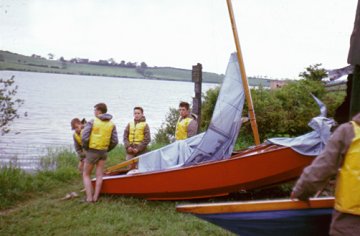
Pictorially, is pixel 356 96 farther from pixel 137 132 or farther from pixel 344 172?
pixel 137 132

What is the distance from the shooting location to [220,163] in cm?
687

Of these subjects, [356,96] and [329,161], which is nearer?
[329,161]

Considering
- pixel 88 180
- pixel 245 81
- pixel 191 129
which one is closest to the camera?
pixel 88 180

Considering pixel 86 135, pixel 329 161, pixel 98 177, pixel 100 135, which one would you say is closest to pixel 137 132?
pixel 98 177

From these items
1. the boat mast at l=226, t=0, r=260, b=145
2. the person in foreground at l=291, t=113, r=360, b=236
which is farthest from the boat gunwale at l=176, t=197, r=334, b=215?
the boat mast at l=226, t=0, r=260, b=145

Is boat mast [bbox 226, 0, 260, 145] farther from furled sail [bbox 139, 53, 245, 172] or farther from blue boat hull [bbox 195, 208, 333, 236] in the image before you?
blue boat hull [bbox 195, 208, 333, 236]

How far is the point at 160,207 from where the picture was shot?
7.07m

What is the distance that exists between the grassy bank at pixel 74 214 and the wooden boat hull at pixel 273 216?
1964mm

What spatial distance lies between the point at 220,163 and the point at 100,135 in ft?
6.44

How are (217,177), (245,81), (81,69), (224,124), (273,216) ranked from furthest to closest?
(81,69)
(245,81)
(224,124)
(217,177)
(273,216)

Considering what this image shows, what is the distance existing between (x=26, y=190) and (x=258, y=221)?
19.1 ft

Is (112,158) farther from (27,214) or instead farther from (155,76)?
(155,76)

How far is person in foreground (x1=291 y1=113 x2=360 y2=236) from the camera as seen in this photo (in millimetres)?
2920

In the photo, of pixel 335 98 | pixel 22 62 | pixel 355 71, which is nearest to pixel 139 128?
pixel 355 71
